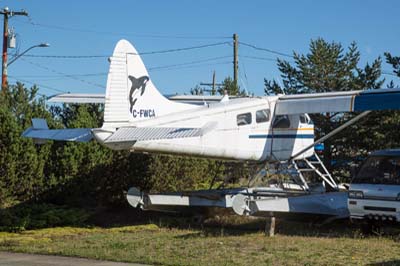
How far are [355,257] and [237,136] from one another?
5719mm

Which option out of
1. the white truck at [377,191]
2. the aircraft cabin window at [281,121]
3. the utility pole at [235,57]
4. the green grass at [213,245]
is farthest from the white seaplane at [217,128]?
the utility pole at [235,57]

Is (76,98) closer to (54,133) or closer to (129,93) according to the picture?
(54,133)

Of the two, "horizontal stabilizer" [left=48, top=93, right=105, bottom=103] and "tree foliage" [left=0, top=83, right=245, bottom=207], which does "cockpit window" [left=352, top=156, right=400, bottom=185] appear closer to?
"tree foliage" [left=0, top=83, right=245, bottom=207]

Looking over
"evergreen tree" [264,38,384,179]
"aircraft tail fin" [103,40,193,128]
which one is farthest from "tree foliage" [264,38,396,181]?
"aircraft tail fin" [103,40,193,128]

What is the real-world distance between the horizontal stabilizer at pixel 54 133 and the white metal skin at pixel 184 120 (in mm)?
1811

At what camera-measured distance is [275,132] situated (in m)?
16.6

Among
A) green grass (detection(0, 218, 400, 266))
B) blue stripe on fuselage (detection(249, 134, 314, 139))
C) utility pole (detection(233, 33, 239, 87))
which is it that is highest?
utility pole (detection(233, 33, 239, 87))

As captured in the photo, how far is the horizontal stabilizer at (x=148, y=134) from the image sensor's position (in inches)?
497

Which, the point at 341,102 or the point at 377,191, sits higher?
the point at 341,102

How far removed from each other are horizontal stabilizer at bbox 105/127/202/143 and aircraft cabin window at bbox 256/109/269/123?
3.36 m

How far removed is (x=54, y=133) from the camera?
50.8 ft

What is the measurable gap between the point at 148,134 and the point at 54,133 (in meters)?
3.78

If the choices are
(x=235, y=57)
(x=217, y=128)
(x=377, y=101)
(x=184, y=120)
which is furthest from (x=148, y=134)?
(x=235, y=57)

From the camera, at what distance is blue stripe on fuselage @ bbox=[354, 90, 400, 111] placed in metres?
14.5
